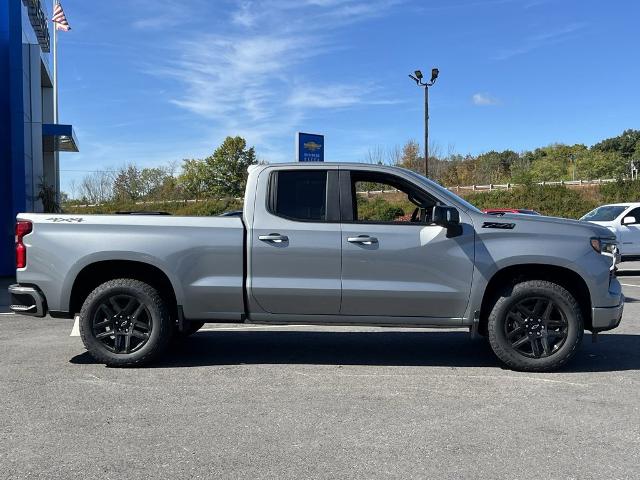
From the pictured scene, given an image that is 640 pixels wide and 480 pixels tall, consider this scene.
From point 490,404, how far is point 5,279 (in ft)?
46.9

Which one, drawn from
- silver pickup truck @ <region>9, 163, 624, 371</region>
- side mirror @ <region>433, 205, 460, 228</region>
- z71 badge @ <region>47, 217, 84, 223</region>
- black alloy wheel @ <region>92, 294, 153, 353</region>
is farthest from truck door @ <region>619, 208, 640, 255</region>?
z71 badge @ <region>47, 217, 84, 223</region>

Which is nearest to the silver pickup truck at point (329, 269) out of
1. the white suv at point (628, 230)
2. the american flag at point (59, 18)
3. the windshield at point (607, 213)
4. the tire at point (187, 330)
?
the tire at point (187, 330)

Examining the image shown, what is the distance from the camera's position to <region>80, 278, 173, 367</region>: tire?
5.86 meters

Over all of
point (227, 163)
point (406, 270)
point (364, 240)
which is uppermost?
point (227, 163)

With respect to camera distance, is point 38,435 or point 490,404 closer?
point 38,435

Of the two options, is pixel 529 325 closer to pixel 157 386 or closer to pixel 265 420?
pixel 265 420

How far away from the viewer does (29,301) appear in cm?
594

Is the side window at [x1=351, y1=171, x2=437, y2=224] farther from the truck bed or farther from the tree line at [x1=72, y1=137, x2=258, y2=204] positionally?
the tree line at [x1=72, y1=137, x2=258, y2=204]

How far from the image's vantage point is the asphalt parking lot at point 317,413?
12.1ft

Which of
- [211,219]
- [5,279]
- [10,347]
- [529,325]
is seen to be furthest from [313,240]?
[5,279]

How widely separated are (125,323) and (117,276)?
1.64 feet

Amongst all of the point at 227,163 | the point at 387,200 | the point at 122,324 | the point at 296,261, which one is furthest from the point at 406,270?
the point at 227,163

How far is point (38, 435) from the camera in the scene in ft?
13.6

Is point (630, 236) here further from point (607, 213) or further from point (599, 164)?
point (599, 164)
